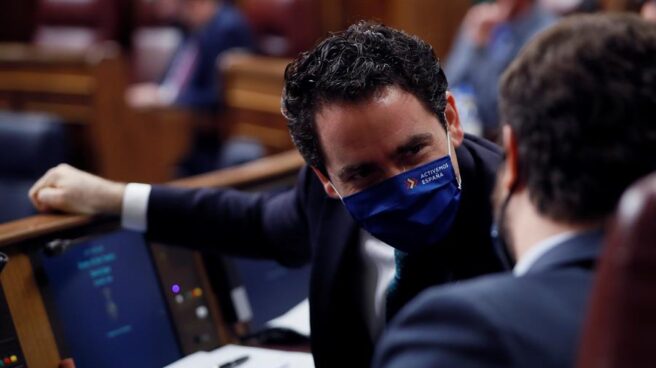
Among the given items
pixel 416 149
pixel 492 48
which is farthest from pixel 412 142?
pixel 492 48

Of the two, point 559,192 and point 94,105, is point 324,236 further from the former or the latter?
point 94,105

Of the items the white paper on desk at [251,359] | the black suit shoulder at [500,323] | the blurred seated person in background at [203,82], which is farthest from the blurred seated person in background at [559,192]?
the blurred seated person in background at [203,82]

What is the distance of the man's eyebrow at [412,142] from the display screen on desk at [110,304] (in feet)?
1.89

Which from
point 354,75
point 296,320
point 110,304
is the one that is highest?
point 354,75

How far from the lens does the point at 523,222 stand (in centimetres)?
90

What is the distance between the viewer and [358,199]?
4.30 feet

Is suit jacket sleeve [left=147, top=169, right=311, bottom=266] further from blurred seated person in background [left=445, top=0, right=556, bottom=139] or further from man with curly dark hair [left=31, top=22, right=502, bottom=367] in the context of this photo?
blurred seated person in background [left=445, top=0, right=556, bottom=139]

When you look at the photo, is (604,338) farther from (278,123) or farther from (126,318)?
(278,123)

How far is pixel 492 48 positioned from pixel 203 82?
5.52 ft

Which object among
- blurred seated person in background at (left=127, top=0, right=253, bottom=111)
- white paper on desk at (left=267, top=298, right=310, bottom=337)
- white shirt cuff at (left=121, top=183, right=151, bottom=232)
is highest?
blurred seated person in background at (left=127, top=0, right=253, bottom=111)

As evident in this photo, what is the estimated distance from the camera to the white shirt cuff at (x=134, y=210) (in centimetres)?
158

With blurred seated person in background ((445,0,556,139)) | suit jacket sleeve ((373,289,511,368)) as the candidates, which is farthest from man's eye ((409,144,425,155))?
blurred seated person in background ((445,0,556,139))

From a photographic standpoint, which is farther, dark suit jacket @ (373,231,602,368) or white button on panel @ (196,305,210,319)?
white button on panel @ (196,305,210,319)

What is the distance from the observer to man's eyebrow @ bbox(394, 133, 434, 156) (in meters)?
1.28
